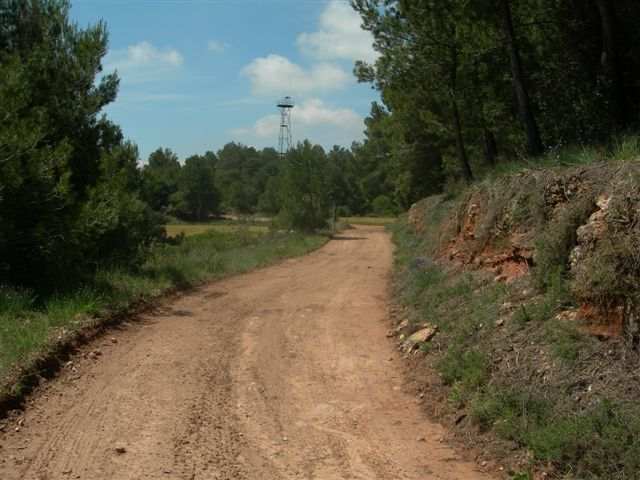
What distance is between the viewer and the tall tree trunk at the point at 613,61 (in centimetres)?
1402

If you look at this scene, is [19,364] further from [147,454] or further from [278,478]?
[278,478]

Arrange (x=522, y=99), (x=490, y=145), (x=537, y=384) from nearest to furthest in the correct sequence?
(x=537, y=384), (x=522, y=99), (x=490, y=145)

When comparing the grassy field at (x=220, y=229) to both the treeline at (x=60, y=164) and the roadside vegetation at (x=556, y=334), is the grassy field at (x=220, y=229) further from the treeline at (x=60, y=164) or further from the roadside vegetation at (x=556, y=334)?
the roadside vegetation at (x=556, y=334)

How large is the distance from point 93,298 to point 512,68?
11348 millimetres

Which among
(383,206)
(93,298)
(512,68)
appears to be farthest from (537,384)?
(383,206)

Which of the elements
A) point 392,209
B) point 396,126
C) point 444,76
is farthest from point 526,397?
point 392,209

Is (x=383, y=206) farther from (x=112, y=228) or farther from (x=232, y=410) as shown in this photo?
(x=232, y=410)

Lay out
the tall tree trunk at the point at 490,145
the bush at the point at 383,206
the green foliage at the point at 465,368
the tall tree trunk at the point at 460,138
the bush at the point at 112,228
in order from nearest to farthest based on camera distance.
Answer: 1. the green foliage at the point at 465,368
2. the bush at the point at 112,228
3. the tall tree trunk at the point at 460,138
4. the tall tree trunk at the point at 490,145
5. the bush at the point at 383,206

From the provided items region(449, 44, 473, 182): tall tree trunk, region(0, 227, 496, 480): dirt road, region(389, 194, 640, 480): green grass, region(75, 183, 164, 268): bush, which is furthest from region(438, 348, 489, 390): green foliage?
region(449, 44, 473, 182): tall tree trunk

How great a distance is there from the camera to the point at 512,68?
1692cm

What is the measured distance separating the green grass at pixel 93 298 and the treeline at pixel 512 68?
887 centimetres

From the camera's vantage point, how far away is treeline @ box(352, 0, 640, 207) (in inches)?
595

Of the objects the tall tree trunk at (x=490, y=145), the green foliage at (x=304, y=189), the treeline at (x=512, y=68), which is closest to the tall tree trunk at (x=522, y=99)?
the treeline at (x=512, y=68)

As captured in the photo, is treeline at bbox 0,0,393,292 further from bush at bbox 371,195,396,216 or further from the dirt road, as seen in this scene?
bush at bbox 371,195,396,216
